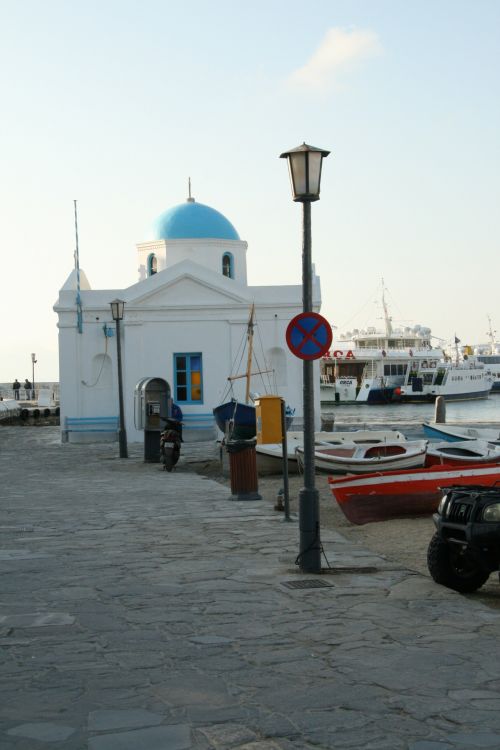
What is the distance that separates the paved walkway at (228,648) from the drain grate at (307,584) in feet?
0.19

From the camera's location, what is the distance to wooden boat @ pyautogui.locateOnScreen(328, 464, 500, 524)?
13.5 metres

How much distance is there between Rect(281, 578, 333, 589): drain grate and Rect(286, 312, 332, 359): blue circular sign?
235 cm

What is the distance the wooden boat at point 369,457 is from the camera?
18.5 metres

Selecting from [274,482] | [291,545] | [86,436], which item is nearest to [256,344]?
[86,436]

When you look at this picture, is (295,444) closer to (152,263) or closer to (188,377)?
(188,377)

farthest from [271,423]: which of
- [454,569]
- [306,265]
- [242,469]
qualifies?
A: [454,569]

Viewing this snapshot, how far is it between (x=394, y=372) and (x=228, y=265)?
59044mm

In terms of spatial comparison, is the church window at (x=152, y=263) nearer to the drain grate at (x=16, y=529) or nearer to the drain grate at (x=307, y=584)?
the drain grate at (x=16, y=529)

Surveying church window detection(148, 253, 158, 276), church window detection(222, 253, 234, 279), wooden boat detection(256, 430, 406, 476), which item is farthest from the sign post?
church window detection(148, 253, 158, 276)

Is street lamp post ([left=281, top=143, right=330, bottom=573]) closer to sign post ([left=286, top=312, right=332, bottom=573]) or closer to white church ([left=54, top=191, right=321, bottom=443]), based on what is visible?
sign post ([left=286, top=312, right=332, bottom=573])

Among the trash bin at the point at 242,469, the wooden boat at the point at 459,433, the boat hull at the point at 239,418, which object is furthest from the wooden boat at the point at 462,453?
the boat hull at the point at 239,418

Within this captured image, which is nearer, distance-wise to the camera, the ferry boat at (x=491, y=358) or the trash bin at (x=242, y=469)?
the trash bin at (x=242, y=469)

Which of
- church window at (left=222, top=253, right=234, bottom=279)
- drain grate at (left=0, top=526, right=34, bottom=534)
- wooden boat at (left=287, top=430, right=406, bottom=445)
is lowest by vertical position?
drain grate at (left=0, top=526, right=34, bottom=534)

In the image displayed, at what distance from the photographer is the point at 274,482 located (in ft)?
65.4
